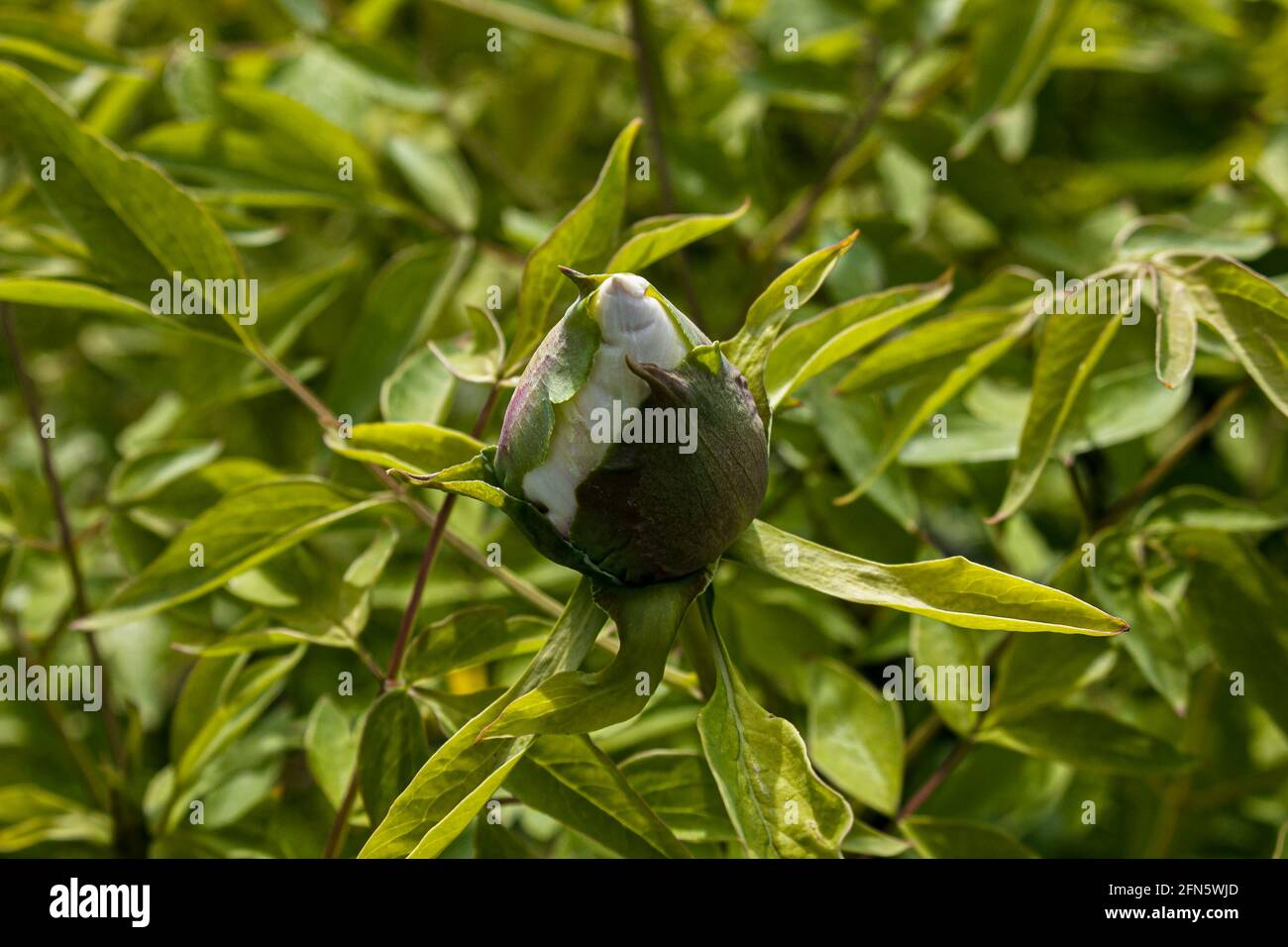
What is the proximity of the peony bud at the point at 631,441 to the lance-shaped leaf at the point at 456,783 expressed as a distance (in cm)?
7

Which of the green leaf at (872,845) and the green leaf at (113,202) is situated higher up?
the green leaf at (113,202)

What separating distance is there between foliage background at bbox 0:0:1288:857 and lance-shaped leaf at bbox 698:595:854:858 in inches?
4.9

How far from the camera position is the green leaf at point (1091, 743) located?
81 centimetres

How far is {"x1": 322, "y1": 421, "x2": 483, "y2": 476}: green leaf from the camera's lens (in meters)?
0.66

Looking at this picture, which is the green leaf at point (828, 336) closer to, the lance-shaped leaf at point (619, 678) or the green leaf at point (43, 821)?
the lance-shaped leaf at point (619, 678)

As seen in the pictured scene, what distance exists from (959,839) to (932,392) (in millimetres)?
318

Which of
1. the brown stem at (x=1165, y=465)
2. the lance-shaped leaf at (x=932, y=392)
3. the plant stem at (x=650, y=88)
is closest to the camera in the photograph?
the lance-shaped leaf at (x=932, y=392)

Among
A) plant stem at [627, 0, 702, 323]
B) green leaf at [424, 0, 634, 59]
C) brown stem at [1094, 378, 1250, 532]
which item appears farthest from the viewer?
green leaf at [424, 0, 634, 59]

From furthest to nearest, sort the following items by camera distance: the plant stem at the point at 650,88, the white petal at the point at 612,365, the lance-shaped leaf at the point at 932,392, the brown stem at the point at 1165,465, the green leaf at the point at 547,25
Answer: the green leaf at the point at 547,25 < the plant stem at the point at 650,88 < the brown stem at the point at 1165,465 < the lance-shaped leaf at the point at 932,392 < the white petal at the point at 612,365

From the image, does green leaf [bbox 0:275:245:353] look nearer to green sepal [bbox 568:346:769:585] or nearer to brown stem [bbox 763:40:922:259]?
green sepal [bbox 568:346:769:585]

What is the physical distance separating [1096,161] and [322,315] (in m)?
0.98

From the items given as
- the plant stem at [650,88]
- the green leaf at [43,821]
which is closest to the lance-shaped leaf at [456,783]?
the green leaf at [43,821]

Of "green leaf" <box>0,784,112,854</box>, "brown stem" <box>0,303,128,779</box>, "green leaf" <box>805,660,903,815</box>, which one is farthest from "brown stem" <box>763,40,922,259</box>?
"green leaf" <box>0,784,112,854</box>
